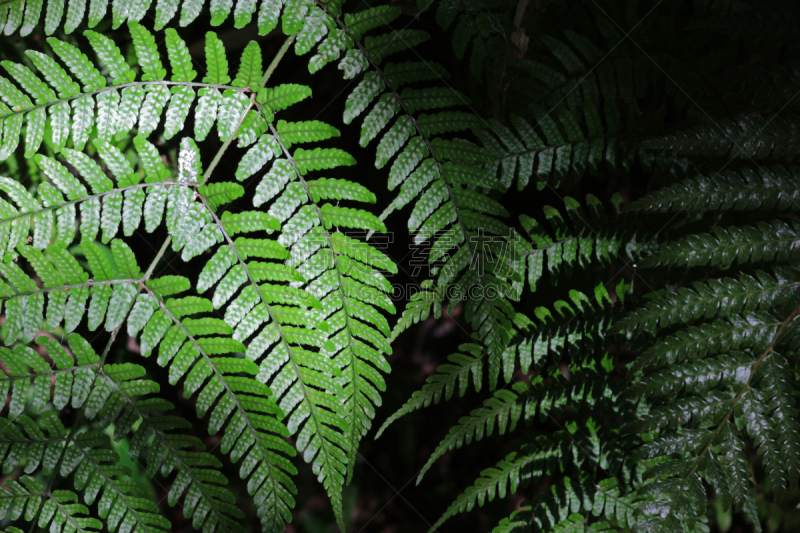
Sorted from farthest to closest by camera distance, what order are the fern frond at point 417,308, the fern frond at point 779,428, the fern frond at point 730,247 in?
the fern frond at point 417,308
the fern frond at point 730,247
the fern frond at point 779,428

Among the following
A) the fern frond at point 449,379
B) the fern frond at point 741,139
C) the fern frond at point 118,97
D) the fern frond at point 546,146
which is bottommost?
the fern frond at point 449,379

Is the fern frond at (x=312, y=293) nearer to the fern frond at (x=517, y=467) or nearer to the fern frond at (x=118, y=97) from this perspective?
the fern frond at (x=118, y=97)

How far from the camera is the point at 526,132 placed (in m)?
1.42

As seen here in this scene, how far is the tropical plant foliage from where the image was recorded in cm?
118

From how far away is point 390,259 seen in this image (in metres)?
1.26

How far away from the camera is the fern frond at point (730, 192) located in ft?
3.94

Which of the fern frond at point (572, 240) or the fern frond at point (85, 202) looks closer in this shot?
the fern frond at point (85, 202)

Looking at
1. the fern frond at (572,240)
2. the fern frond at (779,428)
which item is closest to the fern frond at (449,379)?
the fern frond at (572,240)

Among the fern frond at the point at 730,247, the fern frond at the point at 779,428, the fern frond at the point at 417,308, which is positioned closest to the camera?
the fern frond at the point at 779,428

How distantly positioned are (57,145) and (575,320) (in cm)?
156

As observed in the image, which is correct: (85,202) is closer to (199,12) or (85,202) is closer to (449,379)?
(199,12)

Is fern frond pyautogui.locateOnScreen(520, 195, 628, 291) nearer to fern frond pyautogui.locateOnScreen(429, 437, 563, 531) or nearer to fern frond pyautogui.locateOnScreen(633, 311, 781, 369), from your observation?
fern frond pyautogui.locateOnScreen(633, 311, 781, 369)

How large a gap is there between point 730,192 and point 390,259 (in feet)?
2.94

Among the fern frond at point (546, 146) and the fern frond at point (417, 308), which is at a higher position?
the fern frond at point (546, 146)
